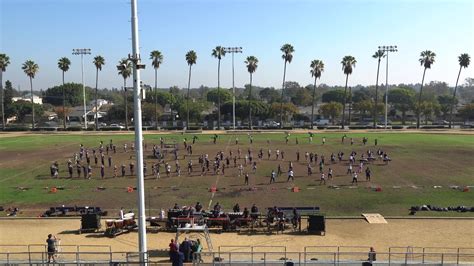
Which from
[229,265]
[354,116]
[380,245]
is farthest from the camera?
[354,116]

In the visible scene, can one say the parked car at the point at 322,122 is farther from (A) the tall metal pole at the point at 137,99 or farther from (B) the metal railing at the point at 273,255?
(A) the tall metal pole at the point at 137,99

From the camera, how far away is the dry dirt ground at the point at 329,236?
70.7ft

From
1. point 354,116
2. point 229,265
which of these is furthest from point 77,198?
point 354,116

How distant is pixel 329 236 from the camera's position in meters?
22.8

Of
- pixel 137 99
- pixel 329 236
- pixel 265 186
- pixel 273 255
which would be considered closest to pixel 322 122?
pixel 265 186

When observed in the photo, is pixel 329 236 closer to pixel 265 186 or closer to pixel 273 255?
pixel 273 255

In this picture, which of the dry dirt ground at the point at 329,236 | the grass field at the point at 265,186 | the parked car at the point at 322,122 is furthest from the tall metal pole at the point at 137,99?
the parked car at the point at 322,122

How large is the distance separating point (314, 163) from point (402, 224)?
22696 millimetres

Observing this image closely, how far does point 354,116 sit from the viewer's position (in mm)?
152125

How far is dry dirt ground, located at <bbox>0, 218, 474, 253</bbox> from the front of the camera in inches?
849

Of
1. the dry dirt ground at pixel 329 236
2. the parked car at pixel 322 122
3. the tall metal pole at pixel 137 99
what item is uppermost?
the tall metal pole at pixel 137 99

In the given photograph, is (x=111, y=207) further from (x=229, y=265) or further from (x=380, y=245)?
(x=380, y=245)

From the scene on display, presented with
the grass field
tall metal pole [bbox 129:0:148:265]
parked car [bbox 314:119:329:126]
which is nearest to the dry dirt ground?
the grass field

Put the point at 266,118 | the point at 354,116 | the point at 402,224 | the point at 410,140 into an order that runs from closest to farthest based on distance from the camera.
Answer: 1. the point at 402,224
2. the point at 410,140
3. the point at 266,118
4. the point at 354,116
